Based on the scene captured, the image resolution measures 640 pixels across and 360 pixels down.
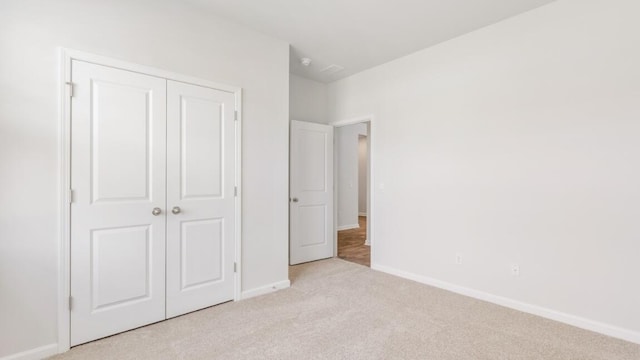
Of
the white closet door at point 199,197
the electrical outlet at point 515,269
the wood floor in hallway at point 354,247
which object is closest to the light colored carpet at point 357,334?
the white closet door at point 199,197

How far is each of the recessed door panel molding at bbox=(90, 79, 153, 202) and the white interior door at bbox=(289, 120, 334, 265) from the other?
1958 millimetres

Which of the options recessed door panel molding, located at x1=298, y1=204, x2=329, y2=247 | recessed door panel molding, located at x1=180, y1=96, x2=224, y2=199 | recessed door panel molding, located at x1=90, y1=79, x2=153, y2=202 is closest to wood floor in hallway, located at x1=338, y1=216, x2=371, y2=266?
recessed door panel molding, located at x1=298, y1=204, x2=329, y2=247

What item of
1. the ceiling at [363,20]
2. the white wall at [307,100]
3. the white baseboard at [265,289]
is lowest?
the white baseboard at [265,289]

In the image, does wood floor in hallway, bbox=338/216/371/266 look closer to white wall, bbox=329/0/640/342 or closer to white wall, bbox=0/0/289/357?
white wall, bbox=329/0/640/342

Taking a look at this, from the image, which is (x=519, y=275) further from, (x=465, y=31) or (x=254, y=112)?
(x=254, y=112)

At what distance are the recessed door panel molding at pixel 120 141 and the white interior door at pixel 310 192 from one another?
1958 millimetres

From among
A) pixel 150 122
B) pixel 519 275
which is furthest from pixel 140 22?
pixel 519 275

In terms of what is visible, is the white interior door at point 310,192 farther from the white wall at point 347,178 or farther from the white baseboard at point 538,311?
the white wall at point 347,178

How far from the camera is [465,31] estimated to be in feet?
9.71

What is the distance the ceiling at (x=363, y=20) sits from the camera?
2.51 m

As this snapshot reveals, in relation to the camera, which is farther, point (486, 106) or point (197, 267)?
point (486, 106)

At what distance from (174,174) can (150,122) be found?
463 mm

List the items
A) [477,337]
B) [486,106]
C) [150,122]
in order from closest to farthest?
[477,337], [150,122], [486,106]

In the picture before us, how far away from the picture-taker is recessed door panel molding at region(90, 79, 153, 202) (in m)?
2.11
